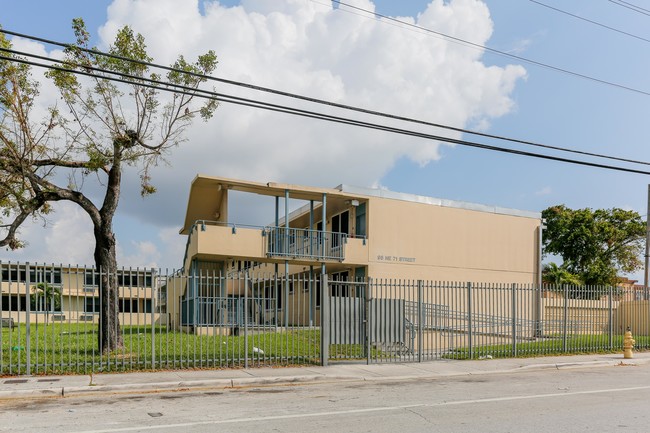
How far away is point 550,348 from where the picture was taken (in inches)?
796

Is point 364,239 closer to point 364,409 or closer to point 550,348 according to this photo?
point 550,348

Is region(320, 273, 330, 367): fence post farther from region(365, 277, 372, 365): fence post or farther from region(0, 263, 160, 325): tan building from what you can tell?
region(0, 263, 160, 325): tan building

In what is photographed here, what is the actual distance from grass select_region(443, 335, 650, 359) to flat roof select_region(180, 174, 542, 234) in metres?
11.2

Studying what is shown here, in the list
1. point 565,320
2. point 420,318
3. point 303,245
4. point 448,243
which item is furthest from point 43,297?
point 448,243

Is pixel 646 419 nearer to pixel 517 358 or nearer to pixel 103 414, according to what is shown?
pixel 103 414

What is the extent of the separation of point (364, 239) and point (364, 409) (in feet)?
65.6

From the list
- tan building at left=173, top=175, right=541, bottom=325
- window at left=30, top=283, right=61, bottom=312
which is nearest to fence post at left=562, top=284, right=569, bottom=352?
tan building at left=173, top=175, right=541, bottom=325

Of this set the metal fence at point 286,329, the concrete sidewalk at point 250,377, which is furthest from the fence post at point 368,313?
the concrete sidewalk at point 250,377

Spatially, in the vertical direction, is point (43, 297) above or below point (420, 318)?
above

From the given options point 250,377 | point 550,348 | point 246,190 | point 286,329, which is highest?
point 246,190

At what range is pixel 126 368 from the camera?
14.7 metres

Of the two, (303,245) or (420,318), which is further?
(303,245)

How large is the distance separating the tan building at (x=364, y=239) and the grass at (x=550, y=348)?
29.9 feet

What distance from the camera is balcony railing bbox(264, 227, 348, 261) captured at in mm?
28359
